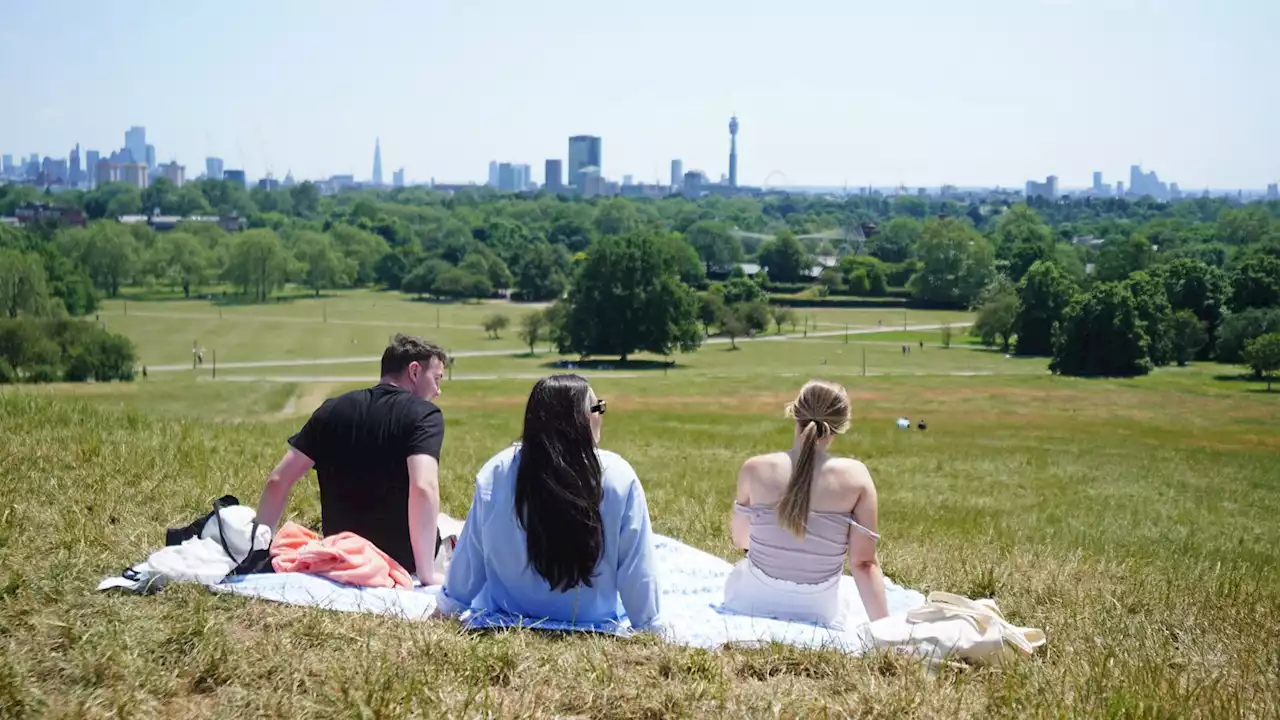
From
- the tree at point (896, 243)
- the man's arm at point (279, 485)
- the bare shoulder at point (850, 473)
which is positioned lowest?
the man's arm at point (279, 485)

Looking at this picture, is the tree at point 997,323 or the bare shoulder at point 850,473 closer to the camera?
the bare shoulder at point 850,473

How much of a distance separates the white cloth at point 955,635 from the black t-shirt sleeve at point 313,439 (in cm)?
326

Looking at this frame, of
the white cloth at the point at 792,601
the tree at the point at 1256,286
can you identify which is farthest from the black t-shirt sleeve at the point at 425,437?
the tree at the point at 1256,286

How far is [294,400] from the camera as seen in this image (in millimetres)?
42312

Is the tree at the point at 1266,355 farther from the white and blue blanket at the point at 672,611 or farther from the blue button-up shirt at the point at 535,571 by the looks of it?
the blue button-up shirt at the point at 535,571

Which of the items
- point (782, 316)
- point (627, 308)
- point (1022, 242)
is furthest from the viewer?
point (1022, 242)

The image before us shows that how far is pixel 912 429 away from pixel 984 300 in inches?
3134

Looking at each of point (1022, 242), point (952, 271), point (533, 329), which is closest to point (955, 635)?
point (533, 329)

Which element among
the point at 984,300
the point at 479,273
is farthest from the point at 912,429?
the point at 479,273

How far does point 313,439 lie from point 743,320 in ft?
283

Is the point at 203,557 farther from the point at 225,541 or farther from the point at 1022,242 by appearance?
the point at 1022,242

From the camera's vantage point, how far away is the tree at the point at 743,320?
9112 centimetres

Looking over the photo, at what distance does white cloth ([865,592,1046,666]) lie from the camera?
537 cm

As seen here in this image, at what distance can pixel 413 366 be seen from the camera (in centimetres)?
723
